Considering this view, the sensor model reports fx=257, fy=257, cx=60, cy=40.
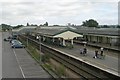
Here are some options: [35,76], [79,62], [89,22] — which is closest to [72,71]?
[79,62]

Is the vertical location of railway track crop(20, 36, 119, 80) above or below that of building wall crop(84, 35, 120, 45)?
below

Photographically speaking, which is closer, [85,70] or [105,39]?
[85,70]

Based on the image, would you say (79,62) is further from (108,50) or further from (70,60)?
(108,50)

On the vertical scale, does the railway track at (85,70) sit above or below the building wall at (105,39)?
below

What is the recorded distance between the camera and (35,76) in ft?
58.9

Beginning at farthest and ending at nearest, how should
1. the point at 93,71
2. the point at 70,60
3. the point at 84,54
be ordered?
the point at 84,54
the point at 70,60
the point at 93,71

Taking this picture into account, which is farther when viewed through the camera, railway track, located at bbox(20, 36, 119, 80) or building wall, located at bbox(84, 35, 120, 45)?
building wall, located at bbox(84, 35, 120, 45)

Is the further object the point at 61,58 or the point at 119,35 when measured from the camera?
the point at 119,35

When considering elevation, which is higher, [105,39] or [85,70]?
[105,39]

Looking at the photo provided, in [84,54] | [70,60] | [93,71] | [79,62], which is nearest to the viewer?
[93,71]

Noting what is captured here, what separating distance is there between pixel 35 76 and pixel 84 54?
1083cm

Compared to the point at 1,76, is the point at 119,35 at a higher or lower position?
higher

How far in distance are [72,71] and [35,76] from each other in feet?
16.3

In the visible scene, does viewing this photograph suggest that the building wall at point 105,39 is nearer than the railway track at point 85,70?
No
